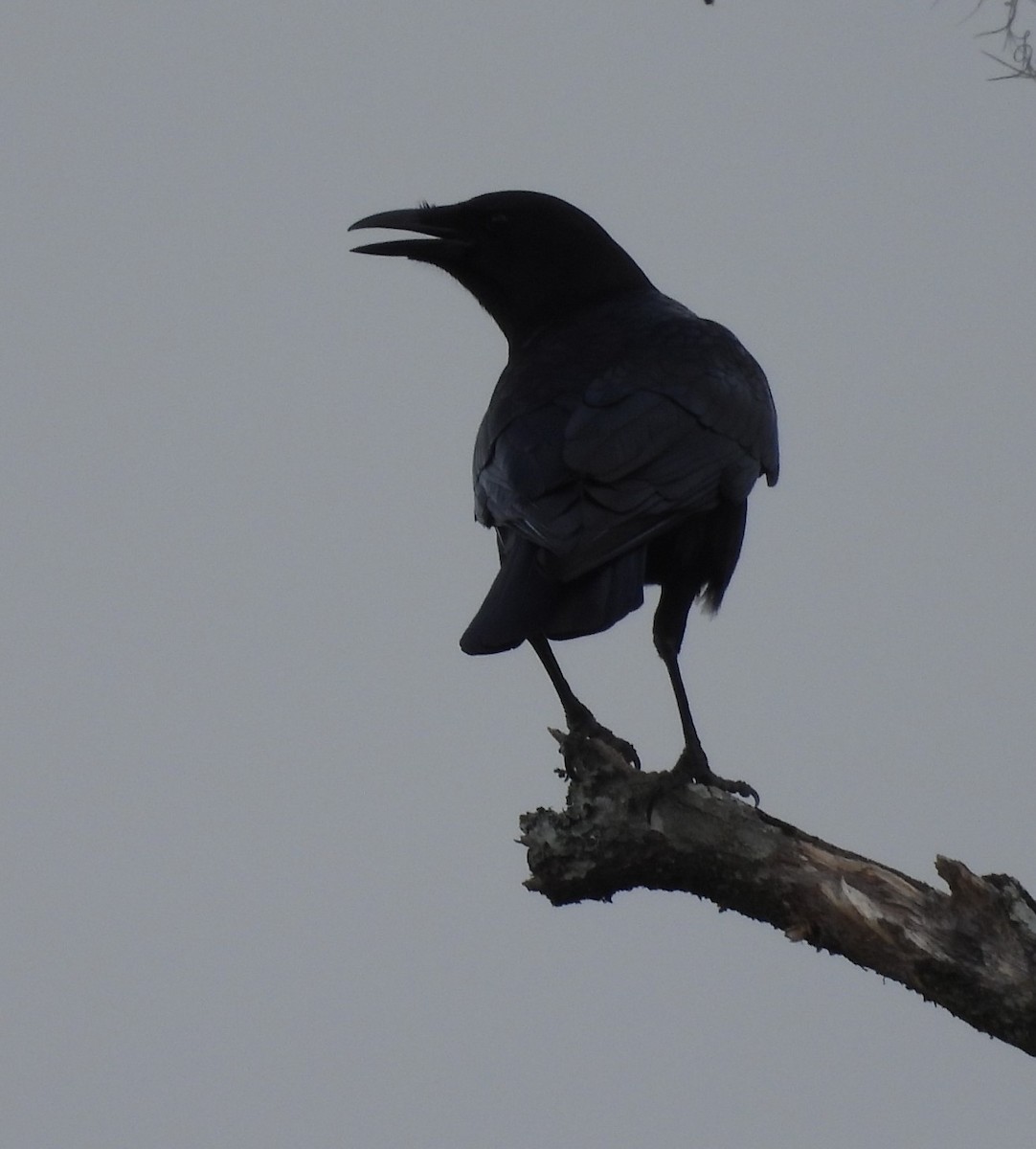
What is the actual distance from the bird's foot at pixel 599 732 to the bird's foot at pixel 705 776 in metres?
0.30

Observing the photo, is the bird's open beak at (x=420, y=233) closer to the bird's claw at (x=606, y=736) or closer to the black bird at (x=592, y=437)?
the black bird at (x=592, y=437)

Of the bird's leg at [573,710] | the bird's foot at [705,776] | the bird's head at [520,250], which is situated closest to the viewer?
the bird's foot at [705,776]

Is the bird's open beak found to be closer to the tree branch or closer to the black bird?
the black bird

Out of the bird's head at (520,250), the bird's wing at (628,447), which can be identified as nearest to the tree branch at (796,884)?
the bird's wing at (628,447)

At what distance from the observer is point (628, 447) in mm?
4789

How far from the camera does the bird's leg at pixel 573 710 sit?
5418 millimetres

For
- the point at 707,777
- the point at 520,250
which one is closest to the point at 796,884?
the point at 707,777

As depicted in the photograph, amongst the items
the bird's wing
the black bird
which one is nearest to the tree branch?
the black bird

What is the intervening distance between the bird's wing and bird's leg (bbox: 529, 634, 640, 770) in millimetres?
640

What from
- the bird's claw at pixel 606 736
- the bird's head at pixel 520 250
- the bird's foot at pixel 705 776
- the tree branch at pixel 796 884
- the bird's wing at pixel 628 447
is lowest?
the tree branch at pixel 796 884

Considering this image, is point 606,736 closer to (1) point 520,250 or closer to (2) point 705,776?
(2) point 705,776

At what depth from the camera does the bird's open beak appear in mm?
6160

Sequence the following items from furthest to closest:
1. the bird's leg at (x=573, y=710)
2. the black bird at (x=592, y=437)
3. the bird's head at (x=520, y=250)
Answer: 1. the bird's head at (x=520, y=250)
2. the bird's leg at (x=573, y=710)
3. the black bird at (x=592, y=437)

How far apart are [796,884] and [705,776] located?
1068 mm
